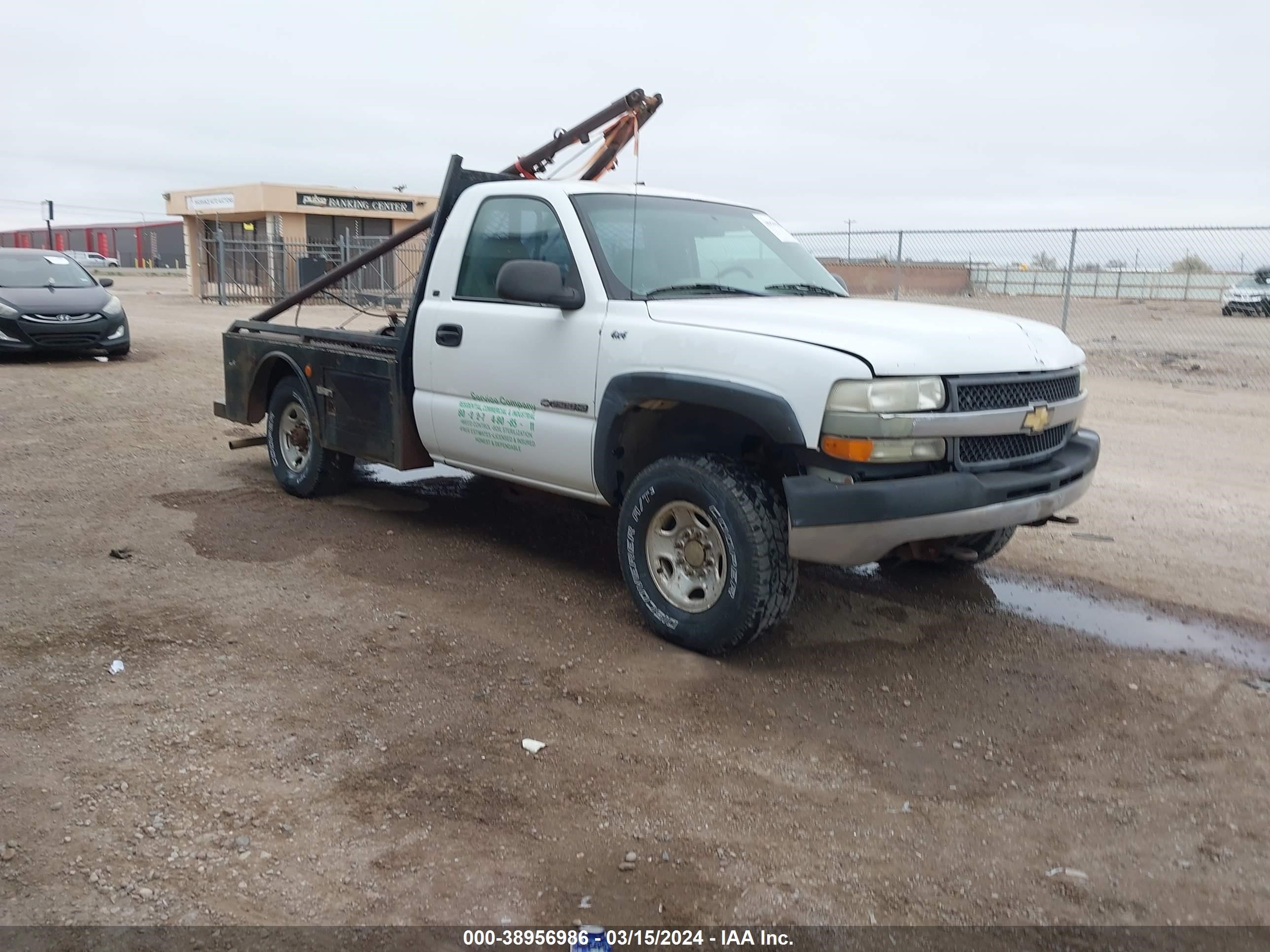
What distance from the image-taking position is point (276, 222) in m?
33.6

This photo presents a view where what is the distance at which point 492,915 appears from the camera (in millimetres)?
2891

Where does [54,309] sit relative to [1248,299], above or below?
below

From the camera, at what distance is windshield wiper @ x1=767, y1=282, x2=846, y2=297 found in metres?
5.51

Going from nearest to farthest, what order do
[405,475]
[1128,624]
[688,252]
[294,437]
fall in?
[1128,624]
[688,252]
[294,437]
[405,475]

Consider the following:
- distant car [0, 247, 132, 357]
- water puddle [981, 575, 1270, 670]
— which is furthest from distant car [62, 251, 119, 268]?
water puddle [981, 575, 1270, 670]

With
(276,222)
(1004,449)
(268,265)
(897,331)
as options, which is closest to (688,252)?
(897,331)

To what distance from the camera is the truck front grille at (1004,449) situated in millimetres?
4285

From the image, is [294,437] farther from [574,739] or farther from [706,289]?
[574,739]

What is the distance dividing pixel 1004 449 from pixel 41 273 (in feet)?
49.2

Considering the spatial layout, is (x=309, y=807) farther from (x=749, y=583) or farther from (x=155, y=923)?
(x=749, y=583)

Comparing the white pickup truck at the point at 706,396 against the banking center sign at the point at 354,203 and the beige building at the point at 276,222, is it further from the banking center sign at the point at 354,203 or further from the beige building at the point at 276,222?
the banking center sign at the point at 354,203

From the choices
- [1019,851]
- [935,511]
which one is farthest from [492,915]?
[935,511]

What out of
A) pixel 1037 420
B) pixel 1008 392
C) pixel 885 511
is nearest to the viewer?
pixel 885 511

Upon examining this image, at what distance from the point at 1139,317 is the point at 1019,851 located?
21484mm
